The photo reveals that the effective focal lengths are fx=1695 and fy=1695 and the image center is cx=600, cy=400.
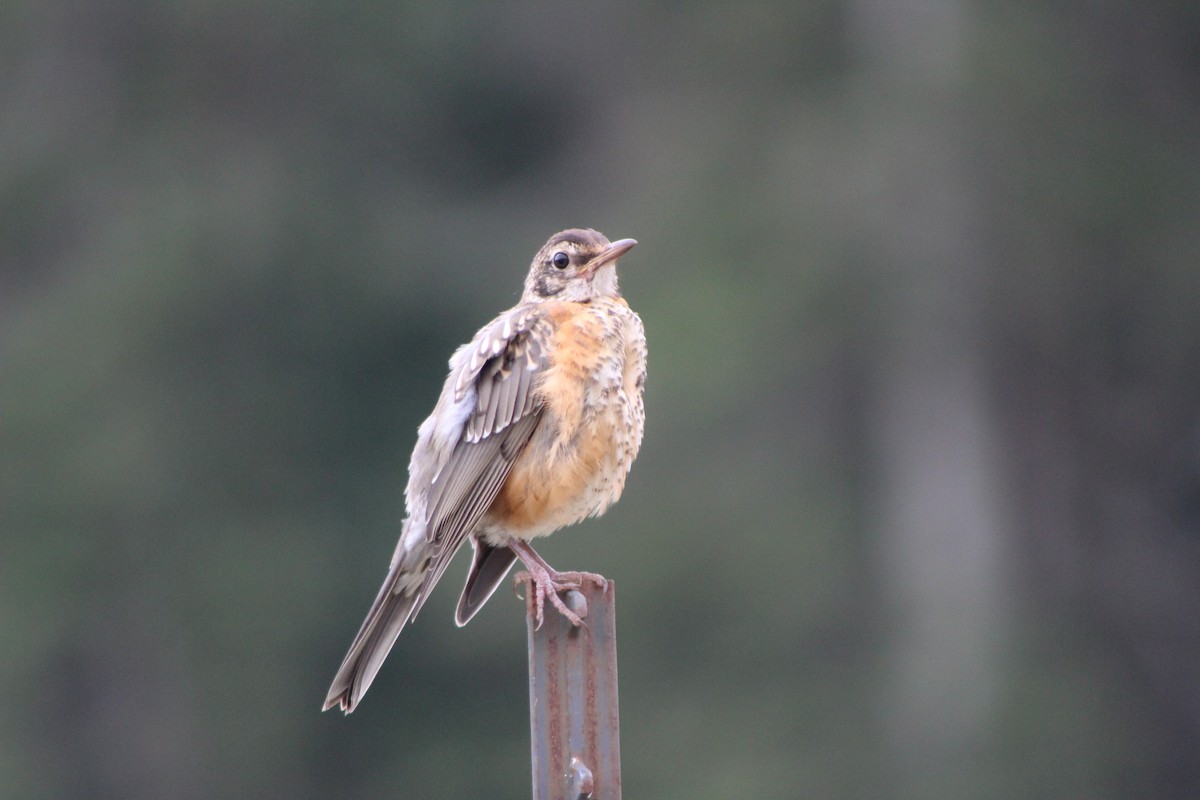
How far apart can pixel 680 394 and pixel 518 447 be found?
7.63 metres

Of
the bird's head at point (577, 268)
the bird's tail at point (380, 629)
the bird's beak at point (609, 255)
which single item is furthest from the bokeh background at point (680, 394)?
the bird's tail at point (380, 629)

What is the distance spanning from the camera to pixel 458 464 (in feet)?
16.0

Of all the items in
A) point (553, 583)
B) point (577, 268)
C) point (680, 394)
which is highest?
point (577, 268)

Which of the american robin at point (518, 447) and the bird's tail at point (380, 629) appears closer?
the bird's tail at point (380, 629)

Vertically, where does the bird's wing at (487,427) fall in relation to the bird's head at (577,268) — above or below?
below

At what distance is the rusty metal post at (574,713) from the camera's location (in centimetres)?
367

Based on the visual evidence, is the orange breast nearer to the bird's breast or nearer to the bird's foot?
the bird's breast

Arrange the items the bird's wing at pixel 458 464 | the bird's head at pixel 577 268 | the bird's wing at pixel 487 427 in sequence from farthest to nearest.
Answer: the bird's head at pixel 577 268 → the bird's wing at pixel 487 427 → the bird's wing at pixel 458 464

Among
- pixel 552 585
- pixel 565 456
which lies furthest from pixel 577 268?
pixel 552 585

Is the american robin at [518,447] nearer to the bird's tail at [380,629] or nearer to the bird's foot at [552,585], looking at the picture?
the bird's tail at [380,629]

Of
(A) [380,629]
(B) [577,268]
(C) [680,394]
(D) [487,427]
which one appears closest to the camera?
(A) [380,629]

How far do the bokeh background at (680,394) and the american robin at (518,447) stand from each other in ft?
23.3

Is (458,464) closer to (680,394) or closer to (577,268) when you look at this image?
(577,268)

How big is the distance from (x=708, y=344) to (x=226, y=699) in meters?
5.06
